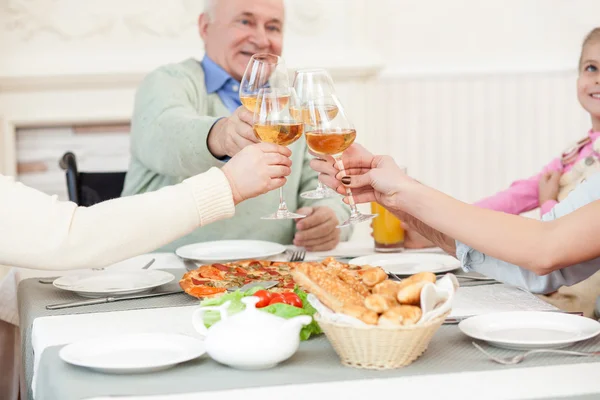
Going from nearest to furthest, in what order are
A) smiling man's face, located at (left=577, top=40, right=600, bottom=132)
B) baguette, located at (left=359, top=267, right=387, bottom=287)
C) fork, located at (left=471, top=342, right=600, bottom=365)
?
1. fork, located at (left=471, top=342, right=600, bottom=365)
2. baguette, located at (left=359, top=267, right=387, bottom=287)
3. smiling man's face, located at (left=577, top=40, right=600, bottom=132)

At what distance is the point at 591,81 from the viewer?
249 cm

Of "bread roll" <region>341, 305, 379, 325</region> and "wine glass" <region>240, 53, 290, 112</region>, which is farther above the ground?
"wine glass" <region>240, 53, 290, 112</region>

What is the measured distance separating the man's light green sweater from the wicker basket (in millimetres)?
1048

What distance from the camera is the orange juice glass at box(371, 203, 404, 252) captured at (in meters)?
2.05

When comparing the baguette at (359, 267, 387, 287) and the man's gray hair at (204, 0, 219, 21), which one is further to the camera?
the man's gray hair at (204, 0, 219, 21)

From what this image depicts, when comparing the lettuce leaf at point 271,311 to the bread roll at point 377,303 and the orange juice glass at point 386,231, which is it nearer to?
the bread roll at point 377,303

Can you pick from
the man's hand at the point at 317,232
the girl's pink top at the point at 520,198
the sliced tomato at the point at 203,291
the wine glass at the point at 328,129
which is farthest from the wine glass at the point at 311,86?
the girl's pink top at the point at 520,198


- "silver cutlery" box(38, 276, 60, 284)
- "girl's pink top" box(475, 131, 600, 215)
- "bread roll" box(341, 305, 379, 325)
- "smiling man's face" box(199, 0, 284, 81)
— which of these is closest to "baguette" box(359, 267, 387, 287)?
"bread roll" box(341, 305, 379, 325)

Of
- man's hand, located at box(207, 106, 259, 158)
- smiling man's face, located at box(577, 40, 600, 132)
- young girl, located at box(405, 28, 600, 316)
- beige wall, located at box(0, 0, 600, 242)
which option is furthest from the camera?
beige wall, located at box(0, 0, 600, 242)

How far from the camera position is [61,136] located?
12.7 ft

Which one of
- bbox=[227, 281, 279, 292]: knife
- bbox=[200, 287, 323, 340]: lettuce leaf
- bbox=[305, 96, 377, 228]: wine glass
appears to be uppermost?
bbox=[305, 96, 377, 228]: wine glass

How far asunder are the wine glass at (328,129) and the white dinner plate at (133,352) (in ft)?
1.58

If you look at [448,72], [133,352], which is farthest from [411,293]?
[448,72]

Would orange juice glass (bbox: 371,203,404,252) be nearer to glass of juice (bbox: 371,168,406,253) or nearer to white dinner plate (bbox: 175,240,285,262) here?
glass of juice (bbox: 371,168,406,253)
